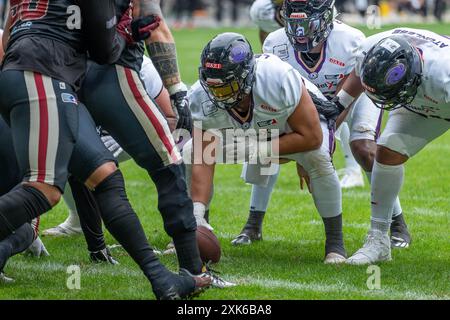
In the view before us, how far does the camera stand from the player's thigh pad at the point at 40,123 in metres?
3.79

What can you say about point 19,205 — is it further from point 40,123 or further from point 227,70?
point 227,70

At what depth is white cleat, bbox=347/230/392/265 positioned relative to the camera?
512 centimetres

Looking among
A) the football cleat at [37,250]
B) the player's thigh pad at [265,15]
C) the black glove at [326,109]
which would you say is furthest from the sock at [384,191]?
the player's thigh pad at [265,15]

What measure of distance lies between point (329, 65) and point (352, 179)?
207 centimetres

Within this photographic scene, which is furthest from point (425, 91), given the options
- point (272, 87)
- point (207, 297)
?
point (207, 297)

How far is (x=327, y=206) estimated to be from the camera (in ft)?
17.2

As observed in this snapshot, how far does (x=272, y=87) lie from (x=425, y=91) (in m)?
0.79

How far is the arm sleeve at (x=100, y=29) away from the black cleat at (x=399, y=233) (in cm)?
243

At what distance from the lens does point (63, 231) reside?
19.7 feet

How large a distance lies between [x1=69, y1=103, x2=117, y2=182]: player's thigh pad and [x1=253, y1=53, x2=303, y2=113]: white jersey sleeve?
117 cm

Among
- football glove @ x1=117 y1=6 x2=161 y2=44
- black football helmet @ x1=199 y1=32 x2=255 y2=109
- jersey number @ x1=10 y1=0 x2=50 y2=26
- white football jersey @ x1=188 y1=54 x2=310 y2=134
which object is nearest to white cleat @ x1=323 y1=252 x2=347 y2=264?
white football jersey @ x1=188 y1=54 x2=310 y2=134

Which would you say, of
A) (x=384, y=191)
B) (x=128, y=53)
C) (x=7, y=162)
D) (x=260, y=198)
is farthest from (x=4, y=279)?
(x=384, y=191)

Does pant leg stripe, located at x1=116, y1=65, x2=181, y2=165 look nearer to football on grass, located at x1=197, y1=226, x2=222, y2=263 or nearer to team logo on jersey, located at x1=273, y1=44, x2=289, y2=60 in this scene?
football on grass, located at x1=197, y1=226, x2=222, y2=263
